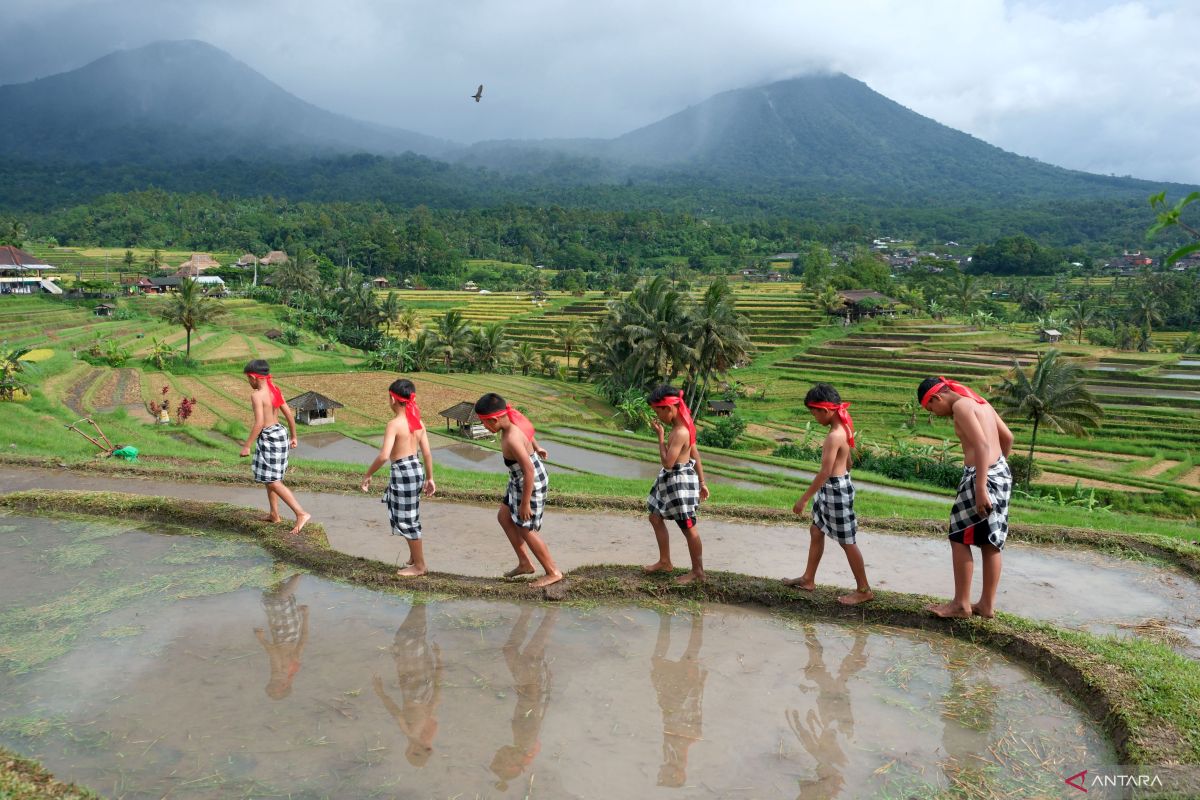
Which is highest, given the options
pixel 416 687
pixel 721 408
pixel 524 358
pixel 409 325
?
pixel 416 687

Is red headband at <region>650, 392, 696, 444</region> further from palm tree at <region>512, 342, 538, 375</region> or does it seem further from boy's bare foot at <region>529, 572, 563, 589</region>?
palm tree at <region>512, 342, 538, 375</region>

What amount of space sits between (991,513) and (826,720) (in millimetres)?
2027

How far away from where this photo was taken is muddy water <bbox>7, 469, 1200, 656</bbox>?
6641 mm

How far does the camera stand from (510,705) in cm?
469

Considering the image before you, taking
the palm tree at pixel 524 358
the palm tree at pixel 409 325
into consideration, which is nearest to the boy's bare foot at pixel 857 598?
the palm tree at pixel 524 358

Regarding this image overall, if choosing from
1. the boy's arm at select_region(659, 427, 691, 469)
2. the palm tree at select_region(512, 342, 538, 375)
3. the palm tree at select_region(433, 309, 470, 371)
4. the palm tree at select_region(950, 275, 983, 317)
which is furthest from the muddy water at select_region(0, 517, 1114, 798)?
the palm tree at select_region(950, 275, 983, 317)

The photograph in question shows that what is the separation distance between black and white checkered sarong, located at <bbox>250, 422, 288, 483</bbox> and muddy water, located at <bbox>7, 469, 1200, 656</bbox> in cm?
101

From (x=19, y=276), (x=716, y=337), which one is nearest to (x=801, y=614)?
(x=716, y=337)

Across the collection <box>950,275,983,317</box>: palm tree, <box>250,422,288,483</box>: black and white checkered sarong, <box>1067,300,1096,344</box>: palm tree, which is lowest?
<box>250,422,288,483</box>: black and white checkered sarong

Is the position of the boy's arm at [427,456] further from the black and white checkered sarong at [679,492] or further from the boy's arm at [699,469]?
the boy's arm at [699,469]

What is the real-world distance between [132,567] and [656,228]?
127 meters

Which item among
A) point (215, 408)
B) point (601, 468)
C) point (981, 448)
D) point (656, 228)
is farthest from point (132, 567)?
point (656, 228)

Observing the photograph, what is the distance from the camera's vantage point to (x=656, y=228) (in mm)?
129250

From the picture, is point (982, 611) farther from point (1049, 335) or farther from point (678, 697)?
point (1049, 335)
